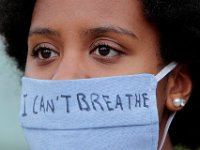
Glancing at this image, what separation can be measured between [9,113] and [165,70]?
5.57 feet

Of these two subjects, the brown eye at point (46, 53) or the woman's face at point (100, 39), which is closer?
the woman's face at point (100, 39)

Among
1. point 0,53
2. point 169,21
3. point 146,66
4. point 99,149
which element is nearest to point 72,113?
point 99,149

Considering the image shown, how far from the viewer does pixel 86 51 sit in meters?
3.38

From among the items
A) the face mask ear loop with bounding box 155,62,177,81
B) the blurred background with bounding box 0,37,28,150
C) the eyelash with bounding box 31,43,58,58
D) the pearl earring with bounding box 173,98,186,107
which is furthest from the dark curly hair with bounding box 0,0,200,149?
the blurred background with bounding box 0,37,28,150

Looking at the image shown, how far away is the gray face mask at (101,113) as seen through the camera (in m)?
3.29

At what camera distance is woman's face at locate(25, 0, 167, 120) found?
3340 mm

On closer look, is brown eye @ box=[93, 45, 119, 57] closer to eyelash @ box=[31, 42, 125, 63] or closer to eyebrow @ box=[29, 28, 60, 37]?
eyelash @ box=[31, 42, 125, 63]

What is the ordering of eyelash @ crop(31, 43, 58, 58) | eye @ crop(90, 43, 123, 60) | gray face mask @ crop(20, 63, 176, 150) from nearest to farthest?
gray face mask @ crop(20, 63, 176, 150)
eye @ crop(90, 43, 123, 60)
eyelash @ crop(31, 43, 58, 58)

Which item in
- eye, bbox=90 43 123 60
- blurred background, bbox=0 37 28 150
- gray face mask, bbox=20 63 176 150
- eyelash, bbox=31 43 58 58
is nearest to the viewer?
gray face mask, bbox=20 63 176 150

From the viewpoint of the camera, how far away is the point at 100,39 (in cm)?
338

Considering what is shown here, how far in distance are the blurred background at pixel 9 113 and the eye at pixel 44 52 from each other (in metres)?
1.14

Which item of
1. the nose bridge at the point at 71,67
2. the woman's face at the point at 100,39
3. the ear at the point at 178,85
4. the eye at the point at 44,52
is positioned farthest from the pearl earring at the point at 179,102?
the eye at the point at 44,52

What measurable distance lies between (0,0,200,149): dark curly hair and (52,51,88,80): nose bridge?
0.40 metres

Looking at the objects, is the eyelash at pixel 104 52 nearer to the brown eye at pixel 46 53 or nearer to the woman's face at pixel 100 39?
the woman's face at pixel 100 39
